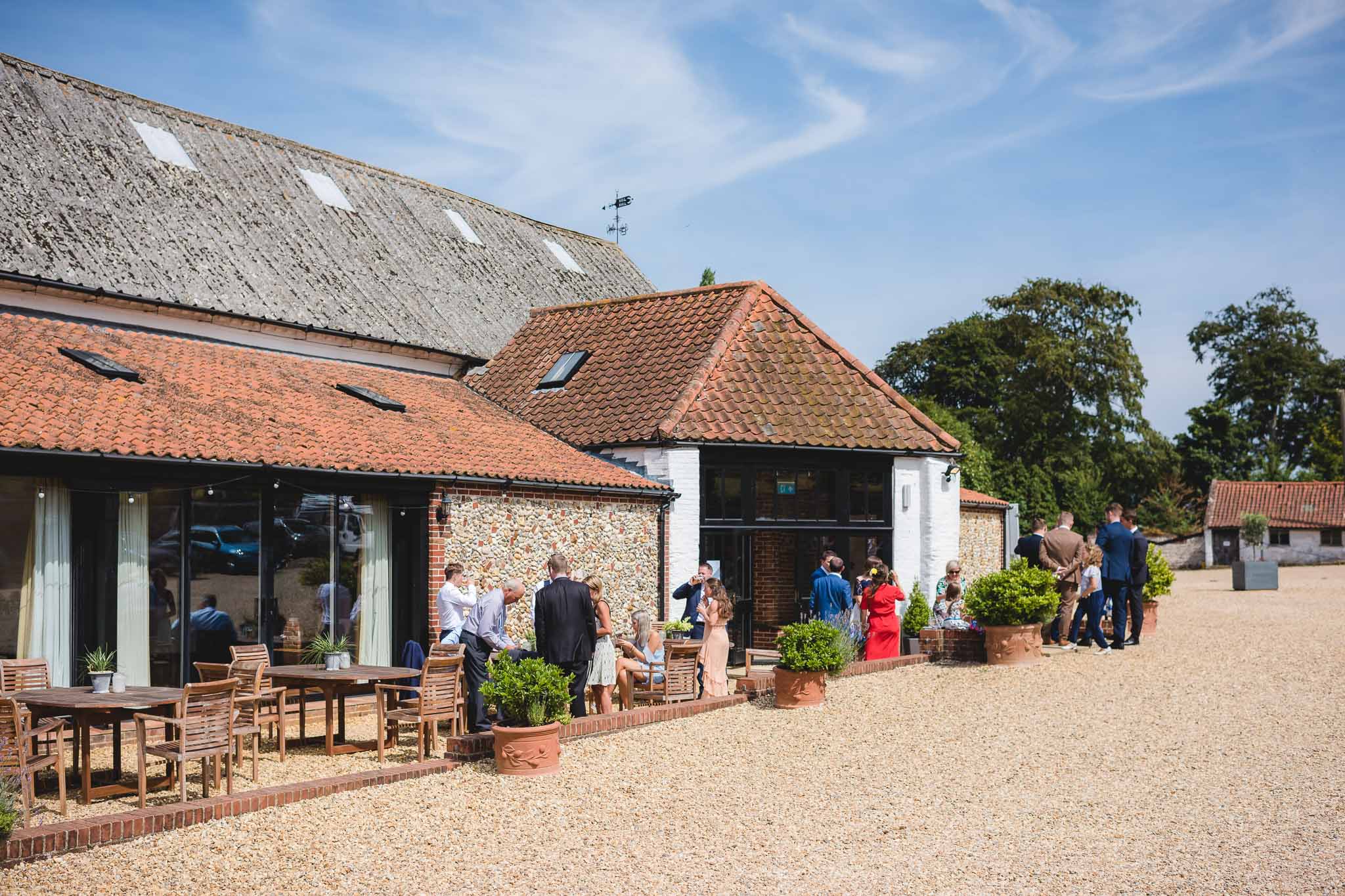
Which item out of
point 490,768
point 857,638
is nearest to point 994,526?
point 857,638

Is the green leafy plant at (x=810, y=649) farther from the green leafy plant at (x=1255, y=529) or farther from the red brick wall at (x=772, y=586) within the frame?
the green leafy plant at (x=1255, y=529)

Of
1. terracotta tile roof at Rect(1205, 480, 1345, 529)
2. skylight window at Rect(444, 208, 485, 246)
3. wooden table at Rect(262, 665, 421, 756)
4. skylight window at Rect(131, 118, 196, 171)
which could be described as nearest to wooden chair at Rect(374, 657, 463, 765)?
wooden table at Rect(262, 665, 421, 756)

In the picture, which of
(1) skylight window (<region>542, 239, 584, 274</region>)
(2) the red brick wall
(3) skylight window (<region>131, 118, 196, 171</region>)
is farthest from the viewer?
(1) skylight window (<region>542, 239, 584, 274</region>)

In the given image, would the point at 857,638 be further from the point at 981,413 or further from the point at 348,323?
the point at 981,413

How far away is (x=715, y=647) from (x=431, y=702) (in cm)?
374

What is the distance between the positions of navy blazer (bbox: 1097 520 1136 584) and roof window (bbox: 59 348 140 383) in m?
12.2

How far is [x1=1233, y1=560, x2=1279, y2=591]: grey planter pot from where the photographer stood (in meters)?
33.2

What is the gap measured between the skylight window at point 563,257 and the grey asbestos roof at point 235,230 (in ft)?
4.59

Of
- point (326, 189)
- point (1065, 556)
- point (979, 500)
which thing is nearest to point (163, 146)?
point (326, 189)

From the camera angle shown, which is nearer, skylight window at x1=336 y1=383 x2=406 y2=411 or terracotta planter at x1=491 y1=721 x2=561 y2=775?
terracotta planter at x1=491 y1=721 x2=561 y2=775

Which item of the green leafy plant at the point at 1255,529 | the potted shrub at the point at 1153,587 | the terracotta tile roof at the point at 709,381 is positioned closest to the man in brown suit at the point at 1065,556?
the potted shrub at the point at 1153,587

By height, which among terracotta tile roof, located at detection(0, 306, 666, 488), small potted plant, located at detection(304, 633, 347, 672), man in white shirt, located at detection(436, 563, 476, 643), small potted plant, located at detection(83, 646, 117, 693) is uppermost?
terracotta tile roof, located at detection(0, 306, 666, 488)

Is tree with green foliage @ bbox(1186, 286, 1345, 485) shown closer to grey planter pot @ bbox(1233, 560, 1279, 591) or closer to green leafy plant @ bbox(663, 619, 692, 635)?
grey planter pot @ bbox(1233, 560, 1279, 591)

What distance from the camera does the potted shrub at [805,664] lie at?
493 inches
